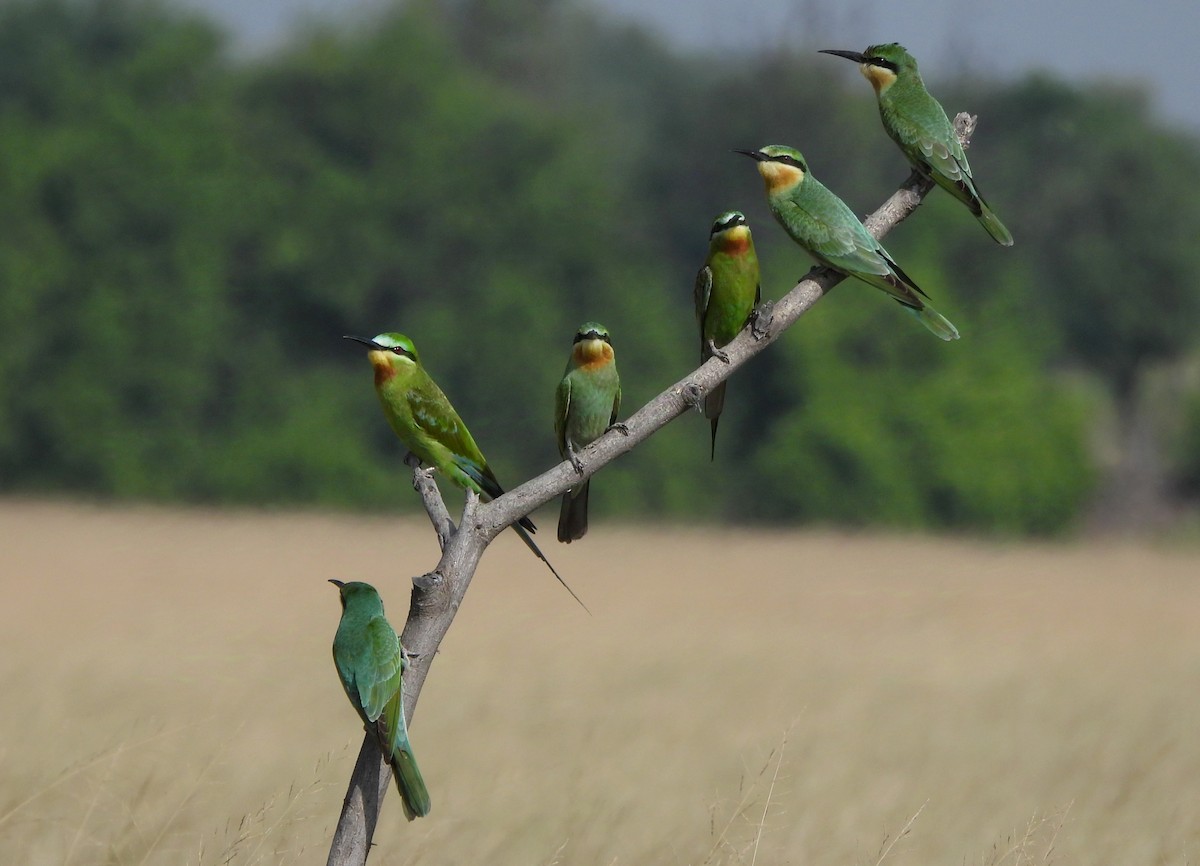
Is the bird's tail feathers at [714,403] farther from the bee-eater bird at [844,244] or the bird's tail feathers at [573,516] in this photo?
the bee-eater bird at [844,244]

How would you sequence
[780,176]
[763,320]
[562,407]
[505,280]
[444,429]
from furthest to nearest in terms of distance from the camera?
[505,280] < [562,407] < [444,429] < [780,176] < [763,320]

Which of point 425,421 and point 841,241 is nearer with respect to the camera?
point 841,241

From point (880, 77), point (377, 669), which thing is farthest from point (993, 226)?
point (377, 669)

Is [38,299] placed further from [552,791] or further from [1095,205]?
[552,791]

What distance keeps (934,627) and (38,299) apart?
23091 mm

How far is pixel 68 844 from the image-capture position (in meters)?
5.30

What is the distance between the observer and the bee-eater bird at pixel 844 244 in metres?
3.43

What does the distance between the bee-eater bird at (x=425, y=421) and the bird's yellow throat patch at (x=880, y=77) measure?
1360 millimetres

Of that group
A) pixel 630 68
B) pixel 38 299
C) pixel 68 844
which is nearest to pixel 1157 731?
pixel 68 844

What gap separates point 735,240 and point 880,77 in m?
0.53

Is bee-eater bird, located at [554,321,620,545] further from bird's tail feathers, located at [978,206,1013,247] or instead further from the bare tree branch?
bird's tail feathers, located at [978,206,1013,247]

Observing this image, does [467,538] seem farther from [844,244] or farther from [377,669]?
[844,244]

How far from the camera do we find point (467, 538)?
3.29 metres

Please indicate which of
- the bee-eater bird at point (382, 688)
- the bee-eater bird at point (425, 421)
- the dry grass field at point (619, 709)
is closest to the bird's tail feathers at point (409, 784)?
the bee-eater bird at point (382, 688)
